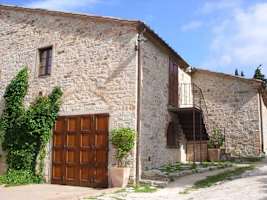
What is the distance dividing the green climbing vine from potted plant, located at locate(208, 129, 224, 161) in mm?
8200

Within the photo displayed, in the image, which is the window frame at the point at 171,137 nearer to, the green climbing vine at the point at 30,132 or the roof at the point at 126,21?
the roof at the point at 126,21

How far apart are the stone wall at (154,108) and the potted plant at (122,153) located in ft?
2.09

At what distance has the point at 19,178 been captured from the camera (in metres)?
12.8

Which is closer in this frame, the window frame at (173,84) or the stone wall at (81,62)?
the stone wall at (81,62)

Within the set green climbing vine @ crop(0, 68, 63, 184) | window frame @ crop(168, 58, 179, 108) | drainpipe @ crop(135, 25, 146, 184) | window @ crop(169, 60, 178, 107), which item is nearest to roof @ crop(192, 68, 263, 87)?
window frame @ crop(168, 58, 179, 108)

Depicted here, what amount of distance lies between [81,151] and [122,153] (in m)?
1.90

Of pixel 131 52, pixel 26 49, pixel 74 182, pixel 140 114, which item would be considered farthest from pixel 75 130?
pixel 26 49

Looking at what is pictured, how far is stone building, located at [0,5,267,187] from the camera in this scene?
11.8m

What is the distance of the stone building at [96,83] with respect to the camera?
1180 centimetres

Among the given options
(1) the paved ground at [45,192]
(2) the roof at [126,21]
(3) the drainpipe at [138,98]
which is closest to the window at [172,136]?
(2) the roof at [126,21]

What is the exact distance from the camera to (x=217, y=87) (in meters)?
18.6

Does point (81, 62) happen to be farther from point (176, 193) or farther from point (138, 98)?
point (176, 193)

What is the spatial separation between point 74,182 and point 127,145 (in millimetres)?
2732

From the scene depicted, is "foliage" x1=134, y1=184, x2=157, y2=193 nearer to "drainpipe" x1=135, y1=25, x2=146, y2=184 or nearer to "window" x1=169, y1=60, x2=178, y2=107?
"drainpipe" x1=135, y1=25, x2=146, y2=184
